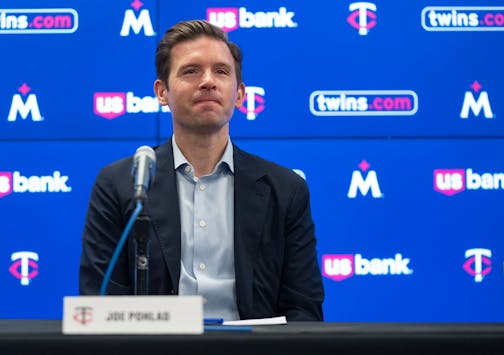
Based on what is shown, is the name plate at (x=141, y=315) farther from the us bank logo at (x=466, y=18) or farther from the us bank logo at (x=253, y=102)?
the us bank logo at (x=466, y=18)

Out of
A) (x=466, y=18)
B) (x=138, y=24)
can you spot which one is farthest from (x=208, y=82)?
(x=466, y=18)

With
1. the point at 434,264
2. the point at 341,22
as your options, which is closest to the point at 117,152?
the point at 341,22

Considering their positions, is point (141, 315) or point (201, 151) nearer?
point (141, 315)

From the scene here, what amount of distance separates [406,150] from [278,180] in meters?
1.26

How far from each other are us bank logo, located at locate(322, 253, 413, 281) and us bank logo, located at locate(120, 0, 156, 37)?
54.3 inches

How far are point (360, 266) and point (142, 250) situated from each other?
6.64 feet

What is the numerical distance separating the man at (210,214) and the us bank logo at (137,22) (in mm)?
1068

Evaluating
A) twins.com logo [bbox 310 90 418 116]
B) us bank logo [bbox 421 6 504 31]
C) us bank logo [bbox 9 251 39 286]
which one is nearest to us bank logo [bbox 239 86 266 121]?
twins.com logo [bbox 310 90 418 116]

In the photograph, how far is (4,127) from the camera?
11.4ft

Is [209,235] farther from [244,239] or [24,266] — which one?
[24,266]

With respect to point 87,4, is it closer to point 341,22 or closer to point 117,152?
point 117,152

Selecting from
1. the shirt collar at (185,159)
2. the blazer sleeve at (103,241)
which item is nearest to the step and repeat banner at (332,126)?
the shirt collar at (185,159)

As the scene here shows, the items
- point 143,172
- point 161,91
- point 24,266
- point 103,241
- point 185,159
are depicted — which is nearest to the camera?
point 143,172

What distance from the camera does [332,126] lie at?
137 inches
